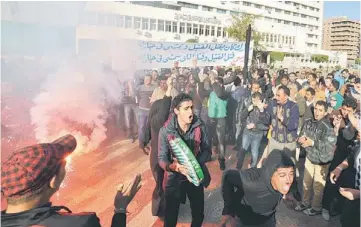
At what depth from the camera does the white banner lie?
34.0 feet

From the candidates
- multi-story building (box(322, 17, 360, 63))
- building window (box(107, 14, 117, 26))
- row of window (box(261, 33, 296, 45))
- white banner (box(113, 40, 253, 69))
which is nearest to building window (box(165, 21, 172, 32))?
row of window (box(261, 33, 296, 45))

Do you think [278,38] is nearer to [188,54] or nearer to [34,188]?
[188,54]

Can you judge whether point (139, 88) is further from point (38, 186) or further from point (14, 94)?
point (38, 186)

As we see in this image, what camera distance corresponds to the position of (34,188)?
155 centimetres

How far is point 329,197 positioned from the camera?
422 cm

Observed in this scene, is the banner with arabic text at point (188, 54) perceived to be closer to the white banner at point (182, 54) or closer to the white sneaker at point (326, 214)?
the white banner at point (182, 54)

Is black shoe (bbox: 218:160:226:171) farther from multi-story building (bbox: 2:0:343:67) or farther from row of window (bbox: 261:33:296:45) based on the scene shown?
row of window (bbox: 261:33:296:45)

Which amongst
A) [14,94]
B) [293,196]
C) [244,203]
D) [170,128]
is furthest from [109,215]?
[14,94]

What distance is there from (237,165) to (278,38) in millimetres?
58651

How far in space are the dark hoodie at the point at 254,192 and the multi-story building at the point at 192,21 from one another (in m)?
3.82

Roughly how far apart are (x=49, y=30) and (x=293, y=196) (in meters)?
4.56

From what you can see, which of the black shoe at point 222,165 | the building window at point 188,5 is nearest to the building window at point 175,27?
the building window at point 188,5

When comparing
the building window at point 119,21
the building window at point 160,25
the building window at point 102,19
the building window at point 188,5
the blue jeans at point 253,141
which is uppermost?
the building window at point 188,5

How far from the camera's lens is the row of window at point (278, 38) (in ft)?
180
